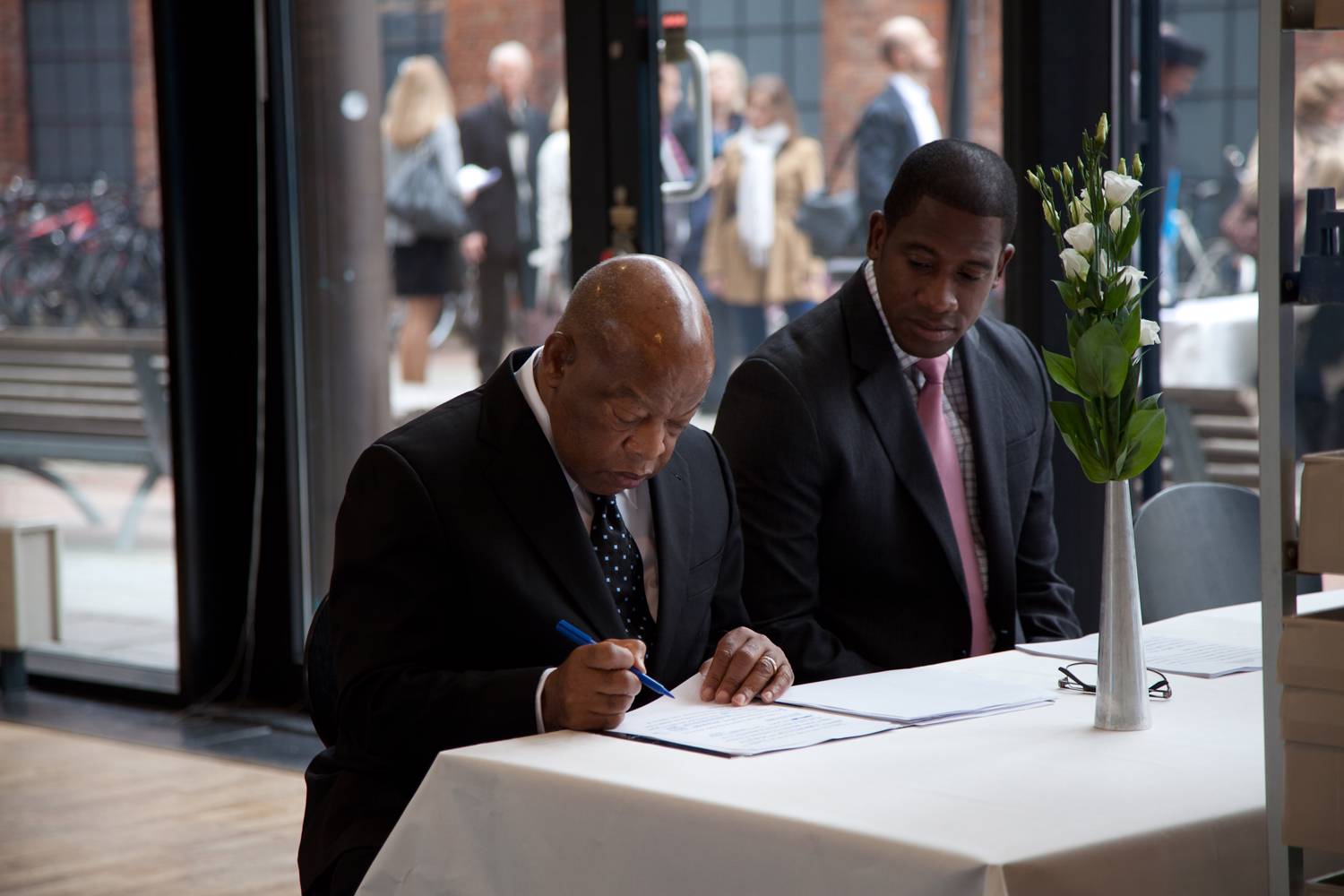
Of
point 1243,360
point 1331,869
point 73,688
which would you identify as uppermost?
point 1243,360

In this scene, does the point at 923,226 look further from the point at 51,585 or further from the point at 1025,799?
the point at 51,585

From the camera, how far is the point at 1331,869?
1751mm

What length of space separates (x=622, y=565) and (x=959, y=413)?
0.83 meters

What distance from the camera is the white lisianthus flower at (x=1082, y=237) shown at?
181 centimetres

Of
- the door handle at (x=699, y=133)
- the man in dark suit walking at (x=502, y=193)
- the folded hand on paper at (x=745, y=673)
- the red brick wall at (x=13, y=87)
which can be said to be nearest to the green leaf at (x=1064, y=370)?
the folded hand on paper at (x=745, y=673)

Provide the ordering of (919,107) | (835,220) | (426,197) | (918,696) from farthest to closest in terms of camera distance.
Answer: (426,197) < (835,220) < (919,107) < (918,696)

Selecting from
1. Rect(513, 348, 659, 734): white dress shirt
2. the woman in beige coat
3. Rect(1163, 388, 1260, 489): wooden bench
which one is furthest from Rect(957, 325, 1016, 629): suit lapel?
the woman in beige coat

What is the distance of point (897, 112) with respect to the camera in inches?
158

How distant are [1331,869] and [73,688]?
4617 mm

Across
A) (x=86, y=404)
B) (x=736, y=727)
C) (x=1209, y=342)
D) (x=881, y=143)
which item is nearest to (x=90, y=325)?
(x=86, y=404)

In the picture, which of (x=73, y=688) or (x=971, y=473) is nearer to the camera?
(x=971, y=473)

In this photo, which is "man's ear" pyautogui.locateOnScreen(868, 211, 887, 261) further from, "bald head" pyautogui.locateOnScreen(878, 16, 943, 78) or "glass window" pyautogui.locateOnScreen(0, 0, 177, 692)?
"glass window" pyautogui.locateOnScreen(0, 0, 177, 692)

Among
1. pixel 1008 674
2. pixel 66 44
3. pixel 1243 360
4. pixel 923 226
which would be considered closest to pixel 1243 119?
pixel 1243 360

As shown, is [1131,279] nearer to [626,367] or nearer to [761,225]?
[626,367]
